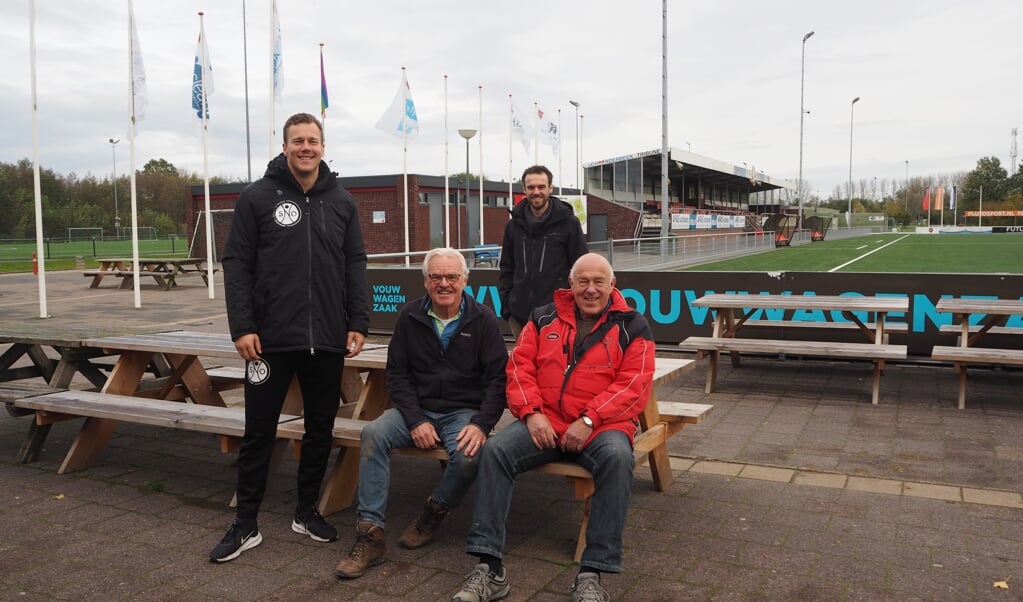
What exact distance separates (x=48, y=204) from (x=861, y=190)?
140 meters

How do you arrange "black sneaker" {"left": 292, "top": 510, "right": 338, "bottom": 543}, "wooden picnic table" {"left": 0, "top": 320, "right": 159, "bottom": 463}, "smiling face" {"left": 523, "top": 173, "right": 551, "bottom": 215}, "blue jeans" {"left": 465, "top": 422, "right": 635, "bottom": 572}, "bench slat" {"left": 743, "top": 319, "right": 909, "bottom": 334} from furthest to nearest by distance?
"bench slat" {"left": 743, "top": 319, "right": 909, "bottom": 334}, "wooden picnic table" {"left": 0, "top": 320, "right": 159, "bottom": 463}, "smiling face" {"left": 523, "top": 173, "right": 551, "bottom": 215}, "black sneaker" {"left": 292, "top": 510, "right": 338, "bottom": 543}, "blue jeans" {"left": 465, "top": 422, "right": 635, "bottom": 572}

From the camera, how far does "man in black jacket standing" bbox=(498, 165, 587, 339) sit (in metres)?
5.29

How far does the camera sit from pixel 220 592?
340 cm

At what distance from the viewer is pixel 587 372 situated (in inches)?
148

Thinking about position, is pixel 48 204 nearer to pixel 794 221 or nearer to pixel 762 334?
pixel 794 221

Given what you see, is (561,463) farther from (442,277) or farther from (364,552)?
(442,277)

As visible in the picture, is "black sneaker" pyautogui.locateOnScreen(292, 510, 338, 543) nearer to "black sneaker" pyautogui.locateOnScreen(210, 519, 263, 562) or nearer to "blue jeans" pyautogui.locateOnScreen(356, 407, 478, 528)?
"black sneaker" pyautogui.locateOnScreen(210, 519, 263, 562)

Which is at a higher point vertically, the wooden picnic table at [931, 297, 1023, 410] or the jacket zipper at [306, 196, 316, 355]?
the jacket zipper at [306, 196, 316, 355]

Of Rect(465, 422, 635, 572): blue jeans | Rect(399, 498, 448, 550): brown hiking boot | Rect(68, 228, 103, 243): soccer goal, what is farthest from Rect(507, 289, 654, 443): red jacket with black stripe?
Rect(68, 228, 103, 243): soccer goal

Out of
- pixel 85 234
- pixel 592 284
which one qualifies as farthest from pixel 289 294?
pixel 85 234

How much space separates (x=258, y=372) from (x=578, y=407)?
4.89ft

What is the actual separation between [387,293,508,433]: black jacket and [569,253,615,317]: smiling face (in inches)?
19.1

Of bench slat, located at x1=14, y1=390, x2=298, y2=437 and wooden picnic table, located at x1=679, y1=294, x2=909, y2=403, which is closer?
bench slat, located at x1=14, y1=390, x2=298, y2=437

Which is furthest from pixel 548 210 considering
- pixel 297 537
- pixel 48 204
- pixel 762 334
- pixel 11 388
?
pixel 48 204
